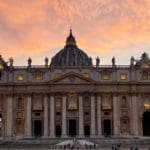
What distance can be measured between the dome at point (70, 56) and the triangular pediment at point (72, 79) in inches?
657

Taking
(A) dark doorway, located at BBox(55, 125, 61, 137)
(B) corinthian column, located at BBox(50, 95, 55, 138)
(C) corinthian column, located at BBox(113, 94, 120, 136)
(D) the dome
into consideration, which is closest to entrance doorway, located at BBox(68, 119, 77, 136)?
(A) dark doorway, located at BBox(55, 125, 61, 137)

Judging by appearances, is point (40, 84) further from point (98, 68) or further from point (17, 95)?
point (98, 68)

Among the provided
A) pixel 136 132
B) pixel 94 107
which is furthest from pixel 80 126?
pixel 136 132

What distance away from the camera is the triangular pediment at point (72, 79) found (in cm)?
10394

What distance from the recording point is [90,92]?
10394 cm

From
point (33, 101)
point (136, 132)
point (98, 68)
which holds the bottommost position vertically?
point (136, 132)

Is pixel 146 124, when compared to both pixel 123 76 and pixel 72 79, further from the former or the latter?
pixel 72 79

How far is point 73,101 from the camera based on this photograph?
104 metres

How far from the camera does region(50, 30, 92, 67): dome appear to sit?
402 feet

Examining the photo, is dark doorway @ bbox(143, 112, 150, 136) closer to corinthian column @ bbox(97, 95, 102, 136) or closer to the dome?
corinthian column @ bbox(97, 95, 102, 136)

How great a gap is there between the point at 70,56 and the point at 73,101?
23.7m

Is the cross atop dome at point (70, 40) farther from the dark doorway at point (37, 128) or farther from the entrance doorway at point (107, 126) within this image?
the entrance doorway at point (107, 126)

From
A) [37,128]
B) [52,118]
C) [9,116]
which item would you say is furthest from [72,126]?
[9,116]

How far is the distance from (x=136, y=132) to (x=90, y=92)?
12.5 meters
